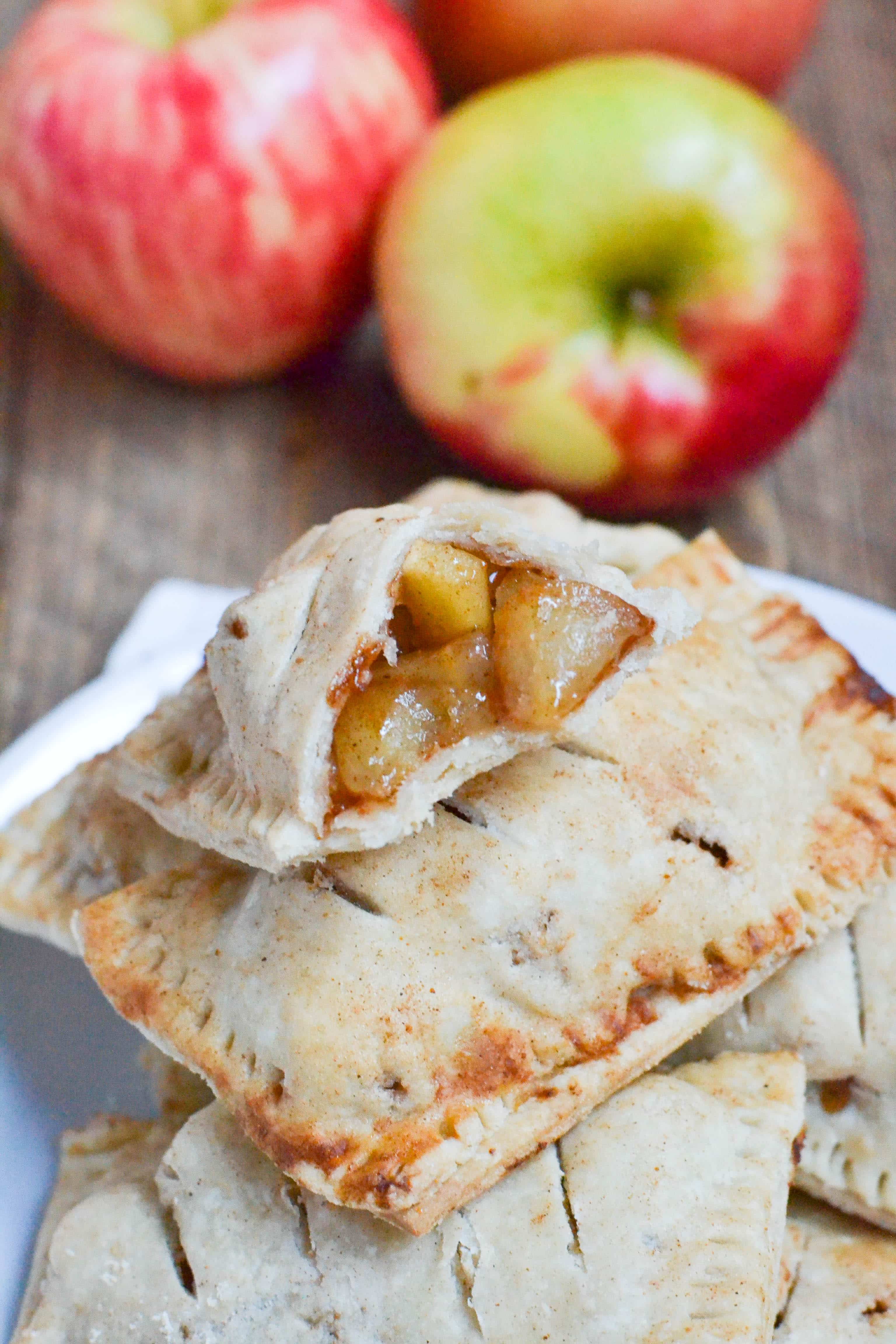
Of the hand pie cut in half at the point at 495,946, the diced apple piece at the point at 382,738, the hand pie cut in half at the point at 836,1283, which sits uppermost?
the diced apple piece at the point at 382,738

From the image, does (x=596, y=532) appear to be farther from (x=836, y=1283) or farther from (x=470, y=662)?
(x=836, y=1283)

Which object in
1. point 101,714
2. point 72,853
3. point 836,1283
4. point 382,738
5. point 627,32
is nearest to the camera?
point 382,738

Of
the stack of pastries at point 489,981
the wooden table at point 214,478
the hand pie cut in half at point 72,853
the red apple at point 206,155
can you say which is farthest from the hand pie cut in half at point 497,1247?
the red apple at point 206,155

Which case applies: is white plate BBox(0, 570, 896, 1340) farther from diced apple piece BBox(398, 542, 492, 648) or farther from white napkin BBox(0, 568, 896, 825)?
diced apple piece BBox(398, 542, 492, 648)

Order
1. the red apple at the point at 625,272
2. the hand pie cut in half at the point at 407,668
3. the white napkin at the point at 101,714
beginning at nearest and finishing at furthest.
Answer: the hand pie cut in half at the point at 407,668 → the white napkin at the point at 101,714 → the red apple at the point at 625,272

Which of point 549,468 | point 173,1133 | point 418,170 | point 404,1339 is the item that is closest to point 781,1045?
point 404,1339

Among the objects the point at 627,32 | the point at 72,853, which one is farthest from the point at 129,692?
the point at 627,32

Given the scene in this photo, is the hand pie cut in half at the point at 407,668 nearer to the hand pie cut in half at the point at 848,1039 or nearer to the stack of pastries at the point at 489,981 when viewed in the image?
the stack of pastries at the point at 489,981
